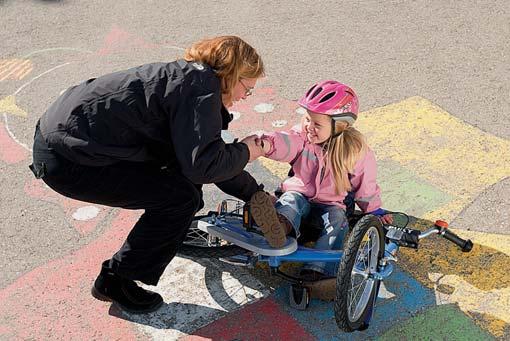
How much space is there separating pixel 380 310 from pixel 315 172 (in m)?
0.89

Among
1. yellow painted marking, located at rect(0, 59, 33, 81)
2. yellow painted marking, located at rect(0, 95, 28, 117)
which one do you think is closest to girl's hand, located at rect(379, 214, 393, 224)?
yellow painted marking, located at rect(0, 95, 28, 117)

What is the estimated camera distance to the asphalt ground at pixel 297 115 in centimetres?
405

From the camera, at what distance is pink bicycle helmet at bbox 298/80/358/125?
12.7ft

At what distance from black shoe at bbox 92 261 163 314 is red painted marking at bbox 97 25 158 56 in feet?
11.6

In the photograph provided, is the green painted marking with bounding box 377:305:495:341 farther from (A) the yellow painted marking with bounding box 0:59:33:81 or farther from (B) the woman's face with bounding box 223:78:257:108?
(A) the yellow painted marking with bounding box 0:59:33:81

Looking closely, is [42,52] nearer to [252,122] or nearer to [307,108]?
[252,122]

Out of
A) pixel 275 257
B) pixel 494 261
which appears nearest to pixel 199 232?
pixel 275 257

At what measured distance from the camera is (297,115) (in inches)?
227

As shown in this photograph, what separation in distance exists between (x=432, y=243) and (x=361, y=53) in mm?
2882

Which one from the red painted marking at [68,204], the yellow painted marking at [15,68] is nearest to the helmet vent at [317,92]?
the red painted marking at [68,204]

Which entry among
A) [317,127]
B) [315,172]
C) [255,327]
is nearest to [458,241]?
[315,172]

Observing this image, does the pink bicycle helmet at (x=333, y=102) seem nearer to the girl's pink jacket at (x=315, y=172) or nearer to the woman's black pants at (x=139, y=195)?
the girl's pink jacket at (x=315, y=172)

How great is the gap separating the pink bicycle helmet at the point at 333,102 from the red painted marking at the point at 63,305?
5.29 feet

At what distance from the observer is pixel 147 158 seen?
356 cm
